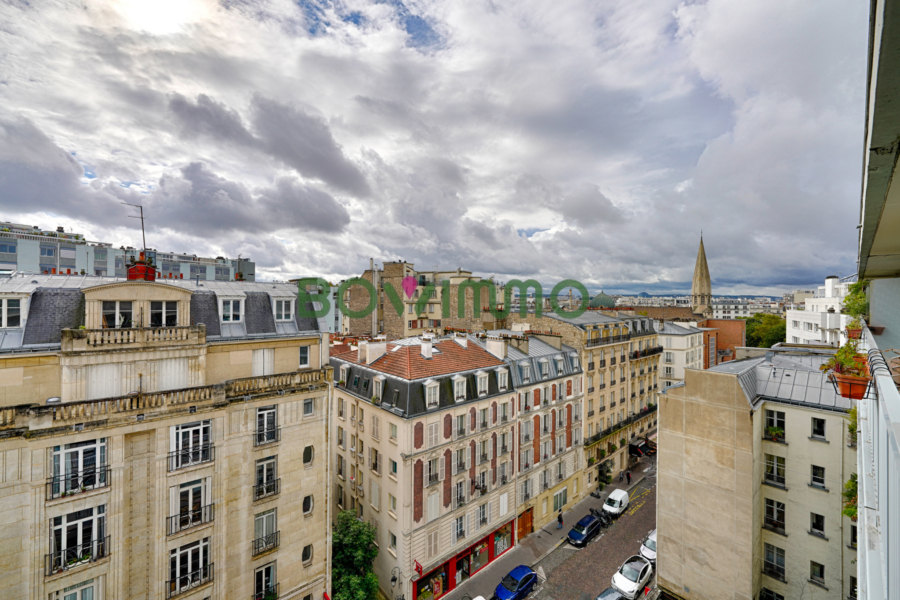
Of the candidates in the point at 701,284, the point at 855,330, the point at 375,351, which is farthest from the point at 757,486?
the point at 701,284

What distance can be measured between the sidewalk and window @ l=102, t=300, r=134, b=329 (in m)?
24.9

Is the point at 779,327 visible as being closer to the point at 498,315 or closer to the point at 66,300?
the point at 498,315

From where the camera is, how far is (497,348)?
31.3 metres

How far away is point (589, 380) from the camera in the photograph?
37219mm

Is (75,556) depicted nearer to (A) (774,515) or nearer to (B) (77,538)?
(B) (77,538)

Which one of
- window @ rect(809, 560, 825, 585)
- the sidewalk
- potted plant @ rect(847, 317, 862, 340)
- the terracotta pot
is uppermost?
potted plant @ rect(847, 317, 862, 340)

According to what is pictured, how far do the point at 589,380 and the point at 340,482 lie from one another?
24.6 metres

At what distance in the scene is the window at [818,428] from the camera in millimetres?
19875

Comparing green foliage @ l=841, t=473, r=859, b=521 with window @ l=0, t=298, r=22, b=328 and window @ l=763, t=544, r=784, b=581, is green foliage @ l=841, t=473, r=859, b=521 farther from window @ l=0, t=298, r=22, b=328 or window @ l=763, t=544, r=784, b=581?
window @ l=0, t=298, r=22, b=328

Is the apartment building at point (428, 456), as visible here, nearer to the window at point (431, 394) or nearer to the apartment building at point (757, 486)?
the window at point (431, 394)

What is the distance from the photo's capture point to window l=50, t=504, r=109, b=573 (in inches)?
505

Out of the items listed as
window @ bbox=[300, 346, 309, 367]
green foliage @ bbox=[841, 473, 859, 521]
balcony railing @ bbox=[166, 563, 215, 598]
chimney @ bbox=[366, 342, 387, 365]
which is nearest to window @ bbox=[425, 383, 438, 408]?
chimney @ bbox=[366, 342, 387, 365]

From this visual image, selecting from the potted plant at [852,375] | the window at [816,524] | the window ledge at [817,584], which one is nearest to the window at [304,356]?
the potted plant at [852,375]

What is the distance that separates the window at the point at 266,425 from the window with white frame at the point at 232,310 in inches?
171
